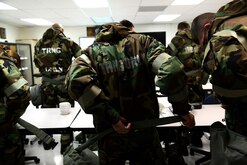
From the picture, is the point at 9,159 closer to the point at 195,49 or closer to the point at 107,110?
the point at 107,110

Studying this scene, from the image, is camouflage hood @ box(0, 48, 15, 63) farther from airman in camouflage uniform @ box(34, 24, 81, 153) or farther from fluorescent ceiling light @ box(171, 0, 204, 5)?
fluorescent ceiling light @ box(171, 0, 204, 5)

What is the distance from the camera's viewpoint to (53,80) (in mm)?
3143

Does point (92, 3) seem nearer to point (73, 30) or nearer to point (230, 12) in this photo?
point (73, 30)

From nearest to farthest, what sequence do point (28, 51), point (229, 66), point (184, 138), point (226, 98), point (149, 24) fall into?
point (229, 66)
point (226, 98)
point (184, 138)
point (28, 51)
point (149, 24)

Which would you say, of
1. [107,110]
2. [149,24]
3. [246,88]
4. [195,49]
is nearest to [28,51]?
[149,24]

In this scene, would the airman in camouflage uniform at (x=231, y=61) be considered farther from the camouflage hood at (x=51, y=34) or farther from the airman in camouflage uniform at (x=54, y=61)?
the camouflage hood at (x=51, y=34)

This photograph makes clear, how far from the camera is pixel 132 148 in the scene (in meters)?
1.50

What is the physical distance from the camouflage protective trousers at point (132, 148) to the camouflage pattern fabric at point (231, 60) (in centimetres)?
51

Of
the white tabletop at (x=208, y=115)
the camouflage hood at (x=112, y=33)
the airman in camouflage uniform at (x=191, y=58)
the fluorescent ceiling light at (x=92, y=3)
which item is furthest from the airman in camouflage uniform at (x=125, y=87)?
the fluorescent ceiling light at (x=92, y=3)

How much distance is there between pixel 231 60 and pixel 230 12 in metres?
0.31

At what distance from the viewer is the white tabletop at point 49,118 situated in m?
2.03

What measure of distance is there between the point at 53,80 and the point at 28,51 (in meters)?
5.30

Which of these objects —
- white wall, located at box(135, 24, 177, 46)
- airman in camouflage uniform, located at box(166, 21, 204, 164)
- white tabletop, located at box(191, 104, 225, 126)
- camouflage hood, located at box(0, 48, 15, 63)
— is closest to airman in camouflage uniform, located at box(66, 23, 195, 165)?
white tabletop, located at box(191, 104, 225, 126)

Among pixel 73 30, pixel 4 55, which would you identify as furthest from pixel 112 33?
pixel 73 30
